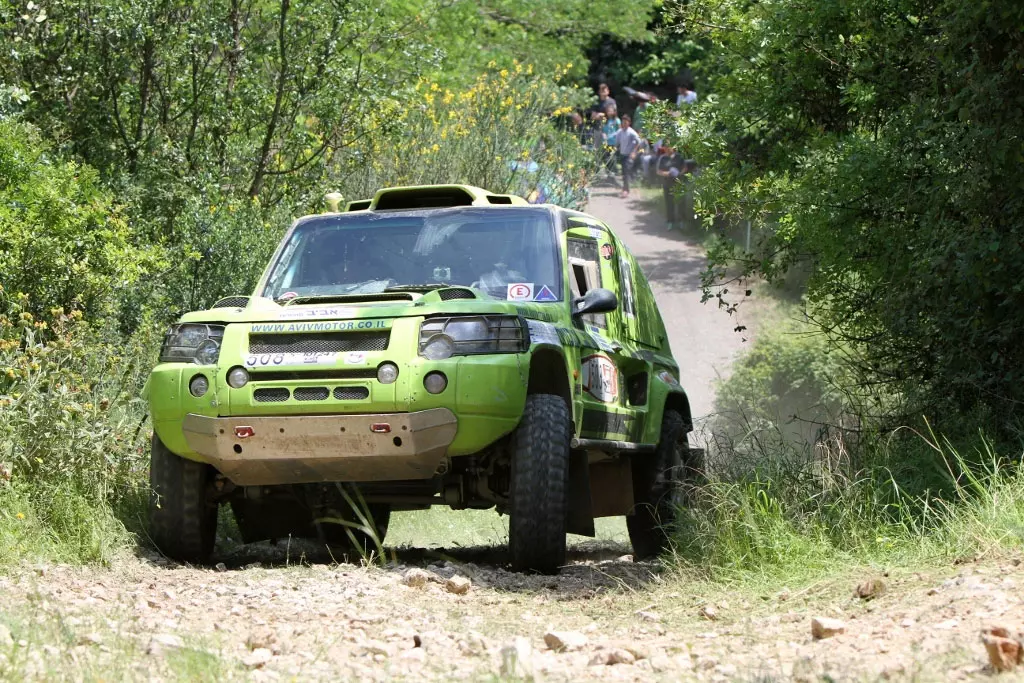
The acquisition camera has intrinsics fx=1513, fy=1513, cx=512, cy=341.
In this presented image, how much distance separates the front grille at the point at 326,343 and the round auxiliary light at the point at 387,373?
0.36 ft

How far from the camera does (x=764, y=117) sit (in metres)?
13.6

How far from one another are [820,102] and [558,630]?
322 inches

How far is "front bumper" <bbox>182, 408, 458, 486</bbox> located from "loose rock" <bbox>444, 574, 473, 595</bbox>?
631 mm

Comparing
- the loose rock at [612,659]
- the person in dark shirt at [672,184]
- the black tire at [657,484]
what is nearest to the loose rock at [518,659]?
the loose rock at [612,659]

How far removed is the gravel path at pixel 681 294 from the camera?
25.0 m

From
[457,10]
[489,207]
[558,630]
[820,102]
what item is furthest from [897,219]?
[457,10]

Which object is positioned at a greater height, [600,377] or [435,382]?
[435,382]

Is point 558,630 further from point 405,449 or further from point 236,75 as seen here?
point 236,75

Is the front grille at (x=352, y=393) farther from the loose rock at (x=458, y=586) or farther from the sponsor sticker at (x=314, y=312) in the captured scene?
the loose rock at (x=458, y=586)

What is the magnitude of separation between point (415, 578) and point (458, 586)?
24 cm

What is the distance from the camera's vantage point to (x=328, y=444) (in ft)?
24.0

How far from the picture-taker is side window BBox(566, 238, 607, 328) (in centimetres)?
870

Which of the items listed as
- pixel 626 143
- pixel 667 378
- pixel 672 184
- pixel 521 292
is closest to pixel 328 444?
pixel 521 292

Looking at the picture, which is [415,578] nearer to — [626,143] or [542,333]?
[542,333]
